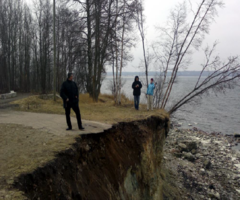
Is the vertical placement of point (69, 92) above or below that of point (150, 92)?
above

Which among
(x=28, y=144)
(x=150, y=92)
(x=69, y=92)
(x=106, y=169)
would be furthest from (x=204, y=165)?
(x=28, y=144)

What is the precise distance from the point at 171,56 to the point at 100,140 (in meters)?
11.0

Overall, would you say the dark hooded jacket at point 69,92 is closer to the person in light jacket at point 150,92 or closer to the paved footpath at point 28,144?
the paved footpath at point 28,144

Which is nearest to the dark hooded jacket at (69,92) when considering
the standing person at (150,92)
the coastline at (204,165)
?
the standing person at (150,92)

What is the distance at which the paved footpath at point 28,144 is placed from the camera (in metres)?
3.88

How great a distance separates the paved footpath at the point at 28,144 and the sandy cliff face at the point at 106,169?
0.65 ft

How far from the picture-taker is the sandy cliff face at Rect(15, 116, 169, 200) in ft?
13.8

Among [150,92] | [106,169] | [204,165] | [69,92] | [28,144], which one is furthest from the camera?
[204,165]

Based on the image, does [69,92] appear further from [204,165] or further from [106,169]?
[204,165]

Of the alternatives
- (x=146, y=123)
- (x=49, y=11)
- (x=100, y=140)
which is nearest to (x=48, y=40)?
(x=49, y=11)

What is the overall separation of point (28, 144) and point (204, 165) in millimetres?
13190

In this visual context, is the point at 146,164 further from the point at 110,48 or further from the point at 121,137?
the point at 110,48

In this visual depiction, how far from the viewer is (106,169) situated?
645cm

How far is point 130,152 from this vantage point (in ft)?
26.3
